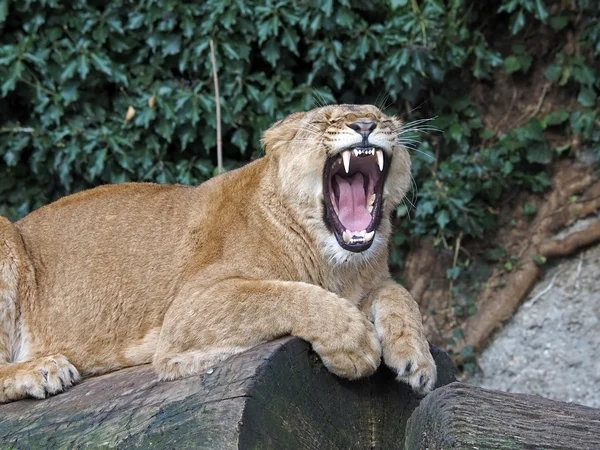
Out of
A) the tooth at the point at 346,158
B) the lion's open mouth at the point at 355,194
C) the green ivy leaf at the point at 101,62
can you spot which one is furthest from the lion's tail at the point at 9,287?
the green ivy leaf at the point at 101,62

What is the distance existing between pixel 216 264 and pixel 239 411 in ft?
4.35

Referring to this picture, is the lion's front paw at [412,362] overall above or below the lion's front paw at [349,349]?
below

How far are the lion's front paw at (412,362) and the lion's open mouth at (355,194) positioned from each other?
56 cm

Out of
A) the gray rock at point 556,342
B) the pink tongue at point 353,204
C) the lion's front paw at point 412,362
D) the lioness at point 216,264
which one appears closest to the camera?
the lion's front paw at point 412,362

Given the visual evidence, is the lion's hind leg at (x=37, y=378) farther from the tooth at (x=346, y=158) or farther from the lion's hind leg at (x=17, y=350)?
the tooth at (x=346, y=158)

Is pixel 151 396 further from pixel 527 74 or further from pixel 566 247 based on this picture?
pixel 527 74

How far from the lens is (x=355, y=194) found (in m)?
4.51

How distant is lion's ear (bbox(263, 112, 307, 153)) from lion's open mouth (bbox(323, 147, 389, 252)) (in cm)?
32

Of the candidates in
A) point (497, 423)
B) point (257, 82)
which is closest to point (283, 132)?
point (497, 423)

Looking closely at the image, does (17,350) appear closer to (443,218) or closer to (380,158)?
(380,158)

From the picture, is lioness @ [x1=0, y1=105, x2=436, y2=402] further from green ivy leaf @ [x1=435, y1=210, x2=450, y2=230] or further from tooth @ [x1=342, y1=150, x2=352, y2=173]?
green ivy leaf @ [x1=435, y1=210, x2=450, y2=230]

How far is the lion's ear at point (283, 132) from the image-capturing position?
467 centimetres

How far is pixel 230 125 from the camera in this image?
24.5ft

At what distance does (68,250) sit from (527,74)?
14.5 feet
